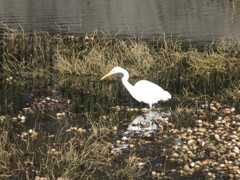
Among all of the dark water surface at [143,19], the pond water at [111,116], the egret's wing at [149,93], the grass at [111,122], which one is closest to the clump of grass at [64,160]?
the grass at [111,122]

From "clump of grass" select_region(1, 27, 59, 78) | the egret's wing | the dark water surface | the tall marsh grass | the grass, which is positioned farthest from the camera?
the dark water surface

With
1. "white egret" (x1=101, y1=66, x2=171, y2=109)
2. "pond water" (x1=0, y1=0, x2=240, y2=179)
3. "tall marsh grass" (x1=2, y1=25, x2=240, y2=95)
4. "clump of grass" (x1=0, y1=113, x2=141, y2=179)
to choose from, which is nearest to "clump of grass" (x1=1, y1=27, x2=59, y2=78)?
"tall marsh grass" (x1=2, y1=25, x2=240, y2=95)

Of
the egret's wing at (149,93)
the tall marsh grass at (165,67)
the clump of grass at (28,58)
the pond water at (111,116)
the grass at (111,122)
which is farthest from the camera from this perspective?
the clump of grass at (28,58)

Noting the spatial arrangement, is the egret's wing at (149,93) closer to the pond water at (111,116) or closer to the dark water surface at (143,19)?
the pond water at (111,116)

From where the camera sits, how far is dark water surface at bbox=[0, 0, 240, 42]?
2928 cm

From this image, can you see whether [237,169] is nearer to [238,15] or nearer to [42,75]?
[42,75]

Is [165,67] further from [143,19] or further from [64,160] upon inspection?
[143,19]

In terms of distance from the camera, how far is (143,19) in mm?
36844

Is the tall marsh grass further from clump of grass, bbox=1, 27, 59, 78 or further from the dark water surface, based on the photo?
the dark water surface

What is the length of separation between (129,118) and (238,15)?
82.3ft

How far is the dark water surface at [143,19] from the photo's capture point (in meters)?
29.3

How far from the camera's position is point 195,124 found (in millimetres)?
11750

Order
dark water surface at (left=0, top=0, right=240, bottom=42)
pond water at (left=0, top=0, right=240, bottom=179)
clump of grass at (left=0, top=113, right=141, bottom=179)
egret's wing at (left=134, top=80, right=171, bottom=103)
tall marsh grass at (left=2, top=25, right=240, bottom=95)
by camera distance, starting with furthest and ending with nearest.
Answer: dark water surface at (left=0, top=0, right=240, bottom=42) → tall marsh grass at (left=2, top=25, right=240, bottom=95) → egret's wing at (left=134, top=80, right=171, bottom=103) → pond water at (left=0, top=0, right=240, bottom=179) → clump of grass at (left=0, top=113, right=141, bottom=179)

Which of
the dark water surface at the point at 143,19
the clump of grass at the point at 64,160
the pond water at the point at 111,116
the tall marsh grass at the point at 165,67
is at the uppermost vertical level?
the dark water surface at the point at 143,19
